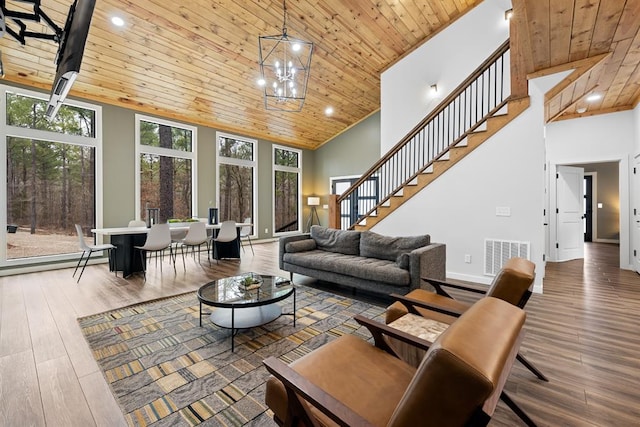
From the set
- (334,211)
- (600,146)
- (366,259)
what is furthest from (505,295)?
(600,146)

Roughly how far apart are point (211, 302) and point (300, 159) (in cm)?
757

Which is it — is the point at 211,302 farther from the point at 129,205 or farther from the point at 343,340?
the point at 129,205

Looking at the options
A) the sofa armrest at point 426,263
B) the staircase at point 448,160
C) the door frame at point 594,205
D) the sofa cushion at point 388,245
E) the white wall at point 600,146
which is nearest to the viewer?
the sofa armrest at point 426,263

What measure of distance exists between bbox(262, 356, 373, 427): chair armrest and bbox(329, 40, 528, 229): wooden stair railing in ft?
13.5

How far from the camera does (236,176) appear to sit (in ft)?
25.8

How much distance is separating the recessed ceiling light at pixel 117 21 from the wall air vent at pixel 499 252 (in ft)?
20.0

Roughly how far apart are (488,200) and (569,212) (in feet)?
11.3

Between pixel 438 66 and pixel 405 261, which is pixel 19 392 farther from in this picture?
pixel 438 66

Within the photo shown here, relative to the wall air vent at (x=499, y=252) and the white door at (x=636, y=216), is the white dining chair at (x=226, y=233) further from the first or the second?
the white door at (x=636, y=216)

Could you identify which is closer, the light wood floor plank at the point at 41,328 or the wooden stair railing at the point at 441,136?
the light wood floor plank at the point at 41,328

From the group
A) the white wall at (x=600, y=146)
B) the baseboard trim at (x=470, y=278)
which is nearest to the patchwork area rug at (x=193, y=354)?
the baseboard trim at (x=470, y=278)

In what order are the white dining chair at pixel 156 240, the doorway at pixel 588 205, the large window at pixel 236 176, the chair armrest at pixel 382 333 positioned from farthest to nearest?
the doorway at pixel 588 205 < the large window at pixel 236 176 < the white dining chair at pixel 156 240 < the chair armrest at pixel 382 333

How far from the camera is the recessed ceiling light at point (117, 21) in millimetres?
3973

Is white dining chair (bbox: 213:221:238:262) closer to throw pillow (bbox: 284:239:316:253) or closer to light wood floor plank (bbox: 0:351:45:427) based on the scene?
throw pillow (bbox: 284:239:316:253)
